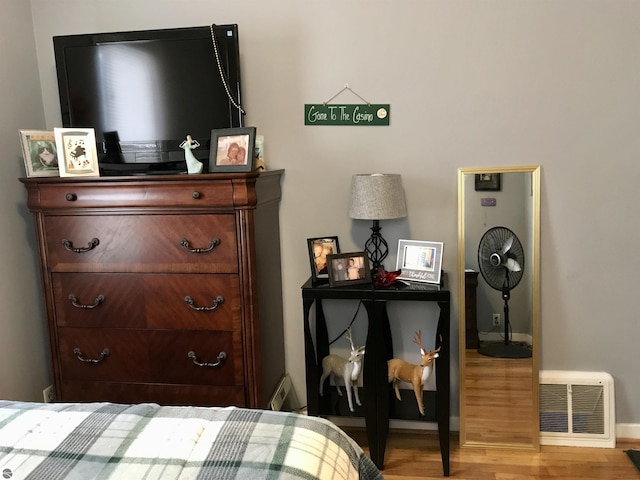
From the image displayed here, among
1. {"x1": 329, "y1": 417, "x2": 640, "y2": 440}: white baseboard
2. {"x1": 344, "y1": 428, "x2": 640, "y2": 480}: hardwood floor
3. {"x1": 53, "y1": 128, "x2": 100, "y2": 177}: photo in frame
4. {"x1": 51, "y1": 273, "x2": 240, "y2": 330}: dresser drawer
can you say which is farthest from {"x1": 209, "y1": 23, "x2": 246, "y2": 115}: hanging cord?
{"x1": 344, "y1": 428, "x2": 640, "y2": 480}: hardwood floor

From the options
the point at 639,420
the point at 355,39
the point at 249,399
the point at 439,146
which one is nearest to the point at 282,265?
the point at 249,399

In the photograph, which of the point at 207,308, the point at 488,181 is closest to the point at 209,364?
the point at 207,308

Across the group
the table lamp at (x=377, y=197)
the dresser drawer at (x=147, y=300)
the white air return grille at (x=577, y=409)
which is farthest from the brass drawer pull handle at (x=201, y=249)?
the white air return grille at (x=577, y=409)

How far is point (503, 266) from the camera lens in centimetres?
254

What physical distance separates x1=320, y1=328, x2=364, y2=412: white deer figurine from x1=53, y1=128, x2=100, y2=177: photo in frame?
4.41 ft

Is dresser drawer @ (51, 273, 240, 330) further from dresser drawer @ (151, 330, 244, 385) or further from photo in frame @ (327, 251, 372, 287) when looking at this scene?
photo in frame @ (327, 251, 372, 287)

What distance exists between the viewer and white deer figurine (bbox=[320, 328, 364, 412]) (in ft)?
8.11

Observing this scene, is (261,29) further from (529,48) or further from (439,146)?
(529,48)

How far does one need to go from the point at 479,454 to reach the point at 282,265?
1.27m

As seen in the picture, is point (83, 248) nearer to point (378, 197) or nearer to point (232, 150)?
point (232, 150)

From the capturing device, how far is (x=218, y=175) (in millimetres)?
A: 2168

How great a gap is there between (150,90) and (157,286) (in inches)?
35.8

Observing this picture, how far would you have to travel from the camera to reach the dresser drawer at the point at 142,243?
226cm

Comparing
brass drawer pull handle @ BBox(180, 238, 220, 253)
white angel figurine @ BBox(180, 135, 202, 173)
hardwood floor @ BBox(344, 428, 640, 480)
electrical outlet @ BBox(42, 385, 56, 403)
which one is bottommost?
hardwood floor @ BBox(344, 428, 640, 480)
